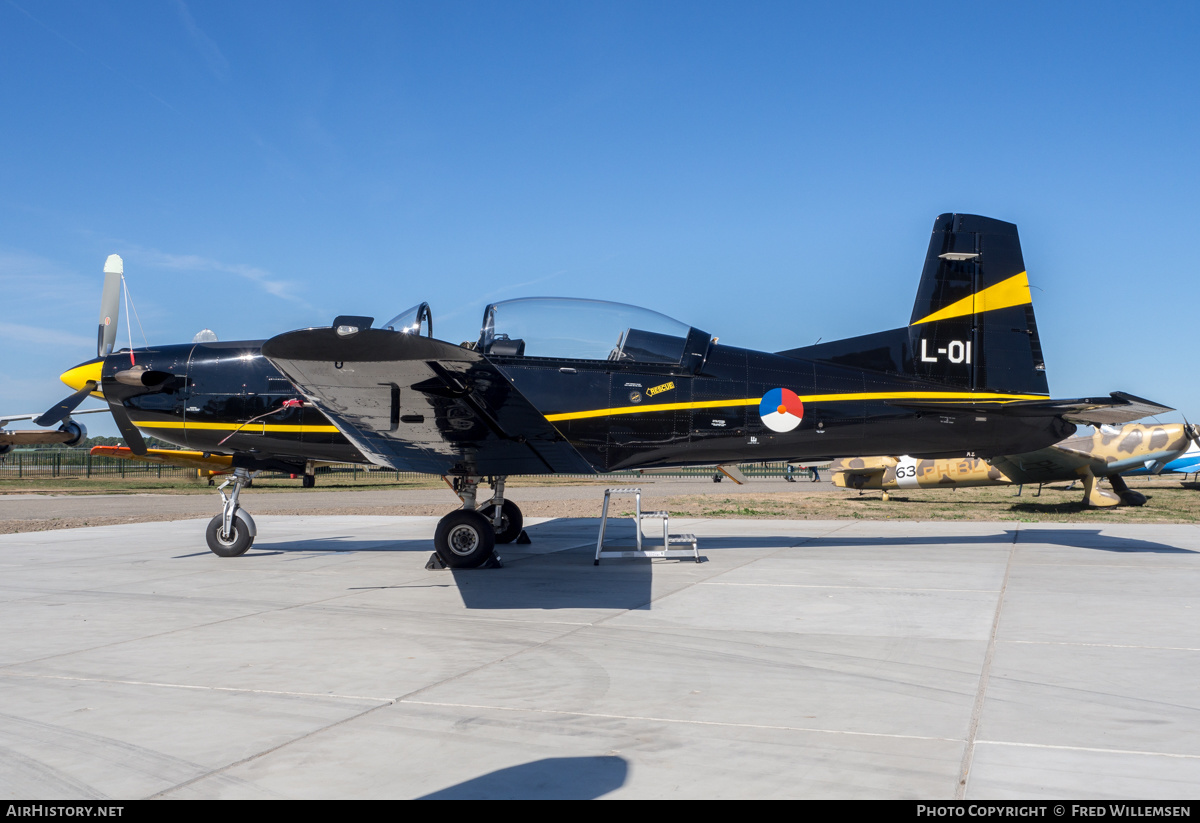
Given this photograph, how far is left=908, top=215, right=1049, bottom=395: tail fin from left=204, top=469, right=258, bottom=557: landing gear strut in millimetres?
8675

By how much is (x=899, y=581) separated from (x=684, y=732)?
5.11 metres

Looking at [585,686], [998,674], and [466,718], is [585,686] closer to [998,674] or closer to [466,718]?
[466,718]

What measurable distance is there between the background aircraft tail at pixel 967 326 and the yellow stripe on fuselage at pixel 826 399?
0.52 ft

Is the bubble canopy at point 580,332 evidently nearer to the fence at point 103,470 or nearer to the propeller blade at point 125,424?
the propeller blade at point 125,424

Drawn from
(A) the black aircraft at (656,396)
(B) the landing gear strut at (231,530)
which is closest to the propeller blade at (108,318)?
(A) the black aircraft at (656,396)

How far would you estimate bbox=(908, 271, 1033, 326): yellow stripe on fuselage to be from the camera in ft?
33.0

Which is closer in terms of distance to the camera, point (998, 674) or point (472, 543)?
point (998, 674)

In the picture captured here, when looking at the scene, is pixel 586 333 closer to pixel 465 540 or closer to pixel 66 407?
pixel 465 540

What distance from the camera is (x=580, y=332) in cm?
902

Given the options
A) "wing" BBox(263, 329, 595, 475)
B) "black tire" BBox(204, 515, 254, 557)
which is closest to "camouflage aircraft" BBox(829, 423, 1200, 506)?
"wing" BBox(263, 329, 595, 475)

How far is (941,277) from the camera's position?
10266 millimetres

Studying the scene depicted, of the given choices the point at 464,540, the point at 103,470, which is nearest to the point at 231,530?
the point at 464,540
